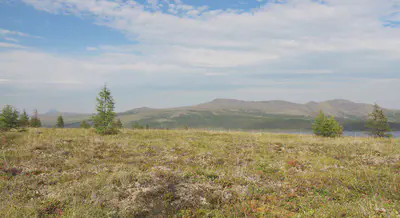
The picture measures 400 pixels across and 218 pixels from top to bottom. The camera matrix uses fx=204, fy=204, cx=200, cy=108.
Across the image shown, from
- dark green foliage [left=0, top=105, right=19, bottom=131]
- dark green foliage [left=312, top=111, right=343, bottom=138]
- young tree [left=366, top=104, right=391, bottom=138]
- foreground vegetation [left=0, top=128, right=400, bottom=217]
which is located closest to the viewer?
foreground vegetation [left=0, top=128, right=400, bottom=217]

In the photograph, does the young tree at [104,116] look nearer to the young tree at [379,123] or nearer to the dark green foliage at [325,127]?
the dark green foliage at [325,127]

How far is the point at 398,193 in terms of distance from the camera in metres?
6.39

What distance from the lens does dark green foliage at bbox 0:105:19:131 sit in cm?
2289

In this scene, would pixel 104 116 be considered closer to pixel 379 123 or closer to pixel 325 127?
pixel 325 127

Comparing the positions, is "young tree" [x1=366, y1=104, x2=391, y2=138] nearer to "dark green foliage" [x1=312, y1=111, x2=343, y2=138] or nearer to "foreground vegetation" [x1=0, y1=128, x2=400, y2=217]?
"dark green foliage" [x1=312, y1=111, x2=343, y2=138]

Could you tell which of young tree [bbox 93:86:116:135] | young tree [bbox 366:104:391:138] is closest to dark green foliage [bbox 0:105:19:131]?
young tree [bbox 93:86:116:135]

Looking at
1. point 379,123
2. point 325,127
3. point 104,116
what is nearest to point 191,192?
point 104,116

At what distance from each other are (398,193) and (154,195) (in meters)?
7.78

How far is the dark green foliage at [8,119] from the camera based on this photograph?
22.9 meters

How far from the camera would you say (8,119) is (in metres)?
23.3

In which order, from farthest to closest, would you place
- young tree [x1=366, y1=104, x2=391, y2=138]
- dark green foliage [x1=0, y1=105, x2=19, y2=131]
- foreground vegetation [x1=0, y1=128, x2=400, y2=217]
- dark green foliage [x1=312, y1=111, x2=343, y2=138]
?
young tree [x1=366, y1=104, x2=391, y2=138]
dark green foliage [x1=312, y1=111, x2=343, y2=138]
dark green foliage [x1=0, y1=105, x2=19, y2=131]
foreground vegetation [x1=0, y1=128, x2=400, y2=217]

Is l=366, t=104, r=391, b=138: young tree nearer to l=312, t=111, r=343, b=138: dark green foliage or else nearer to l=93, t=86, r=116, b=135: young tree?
l=312, t=111, r=343, b=138: dark green foliage

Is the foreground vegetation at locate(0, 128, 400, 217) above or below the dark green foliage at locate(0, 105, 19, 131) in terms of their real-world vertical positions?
below

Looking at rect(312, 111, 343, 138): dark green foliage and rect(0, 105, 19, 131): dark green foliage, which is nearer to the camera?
rect(0, 105, 19, 131): dark green foliage
